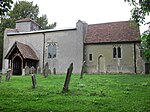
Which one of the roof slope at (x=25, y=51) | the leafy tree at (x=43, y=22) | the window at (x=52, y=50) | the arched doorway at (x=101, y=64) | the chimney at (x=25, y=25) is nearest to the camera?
the roof slope at (x=25, y=51)

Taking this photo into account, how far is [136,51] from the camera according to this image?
3064 centimetres

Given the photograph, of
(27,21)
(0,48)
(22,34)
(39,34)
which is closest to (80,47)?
(39,34)

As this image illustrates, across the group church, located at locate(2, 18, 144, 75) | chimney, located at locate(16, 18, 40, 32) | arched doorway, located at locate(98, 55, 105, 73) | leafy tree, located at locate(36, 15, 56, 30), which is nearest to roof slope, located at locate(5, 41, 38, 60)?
church, located at locate(2, 18, 144, 75)

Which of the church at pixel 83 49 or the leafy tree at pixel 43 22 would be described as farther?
the leafy tree at pixel 43 22

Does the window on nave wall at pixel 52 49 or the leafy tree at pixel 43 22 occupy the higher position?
the leafy tree at pixel 43 22

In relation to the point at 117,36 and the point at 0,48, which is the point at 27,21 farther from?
the point at 117,36

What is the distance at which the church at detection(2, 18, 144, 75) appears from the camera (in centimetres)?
3119

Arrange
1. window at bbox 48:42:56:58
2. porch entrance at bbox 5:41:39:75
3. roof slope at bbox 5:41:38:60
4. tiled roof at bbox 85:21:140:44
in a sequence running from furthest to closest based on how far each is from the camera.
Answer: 1. window at bbox 48:42:56:58
2. porch entrance at bbox 5:41:39:75
3. roof slope at bbox 5:41:38:60
4. tiled roof at bbox 85:21:140:44

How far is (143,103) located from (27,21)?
3753 centimetres

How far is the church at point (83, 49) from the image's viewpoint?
31.2 metres

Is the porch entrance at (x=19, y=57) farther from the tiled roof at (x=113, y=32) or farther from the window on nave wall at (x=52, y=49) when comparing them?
the tiled roof at (x=113, y=32)

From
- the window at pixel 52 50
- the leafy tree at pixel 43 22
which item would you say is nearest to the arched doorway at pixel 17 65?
the window at pixel 52 50

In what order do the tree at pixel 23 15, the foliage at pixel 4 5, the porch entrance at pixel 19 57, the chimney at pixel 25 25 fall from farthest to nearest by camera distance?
the tree at pixel 23 15, the chimney at pixel 25 25, the porch entrance at pixel 19 57, the foliage at pixel 4 5

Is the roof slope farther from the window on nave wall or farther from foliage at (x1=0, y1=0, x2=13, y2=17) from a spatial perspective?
foliage at (x1=0, y1=0, x2=13, y2=17)
